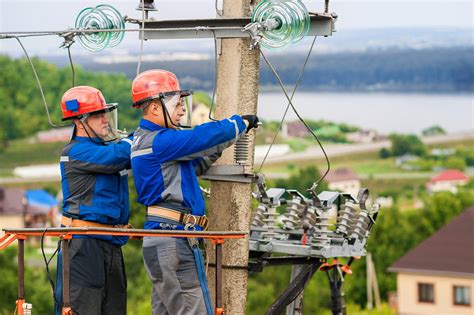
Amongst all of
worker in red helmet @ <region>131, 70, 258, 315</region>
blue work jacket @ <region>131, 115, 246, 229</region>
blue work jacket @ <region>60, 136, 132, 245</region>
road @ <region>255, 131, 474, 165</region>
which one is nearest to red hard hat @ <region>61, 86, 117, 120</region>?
blue work jacket @ <region>60, 136, 132, 245</region>

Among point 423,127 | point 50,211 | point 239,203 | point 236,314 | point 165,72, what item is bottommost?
point 236,314

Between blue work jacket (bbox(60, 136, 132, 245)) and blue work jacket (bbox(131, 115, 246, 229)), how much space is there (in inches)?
18.2

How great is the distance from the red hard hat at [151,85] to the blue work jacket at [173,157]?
0.22m

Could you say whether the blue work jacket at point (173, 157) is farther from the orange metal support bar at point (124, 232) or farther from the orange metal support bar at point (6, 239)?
the orange metal support bar at point (6, 239)

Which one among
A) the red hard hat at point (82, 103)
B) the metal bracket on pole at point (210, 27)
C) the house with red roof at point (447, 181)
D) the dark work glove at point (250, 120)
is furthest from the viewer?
the house with red roof at point (447, 181)

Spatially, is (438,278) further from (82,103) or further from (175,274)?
(175,274)

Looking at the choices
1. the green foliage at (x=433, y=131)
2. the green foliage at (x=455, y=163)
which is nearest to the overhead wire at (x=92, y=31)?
the green foliage at (x=455, y=163)

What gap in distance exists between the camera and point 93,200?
12.9 meters

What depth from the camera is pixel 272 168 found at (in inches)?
6614

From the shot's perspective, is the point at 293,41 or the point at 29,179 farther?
the point at 29,179

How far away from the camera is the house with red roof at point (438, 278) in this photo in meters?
88.5

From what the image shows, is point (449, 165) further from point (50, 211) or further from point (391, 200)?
point (50, 211)

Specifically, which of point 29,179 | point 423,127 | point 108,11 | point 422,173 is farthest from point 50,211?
point 108,11

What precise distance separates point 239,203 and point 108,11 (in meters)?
2.42
